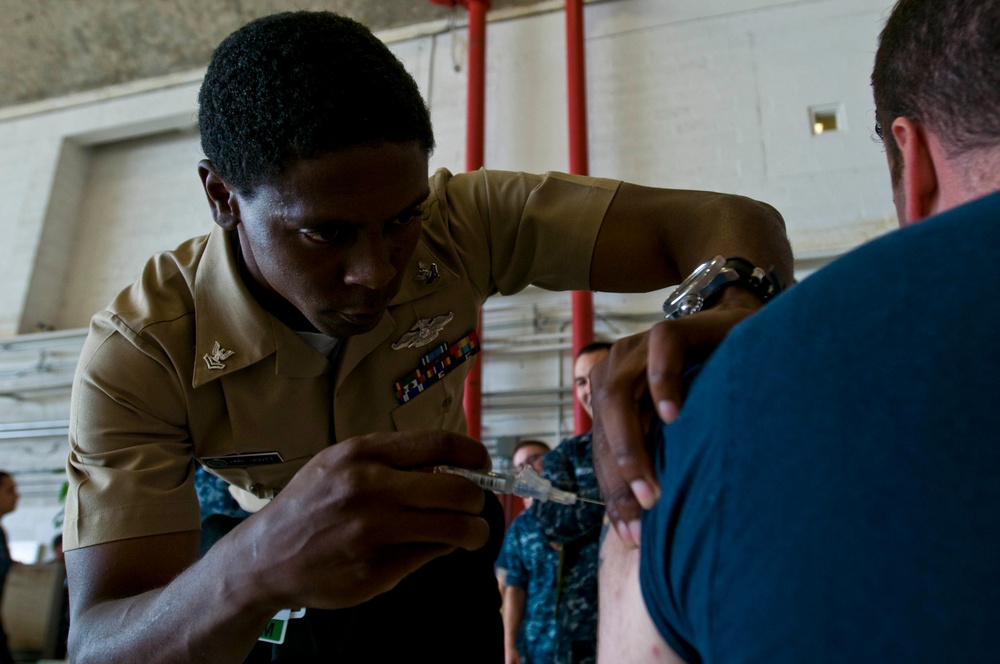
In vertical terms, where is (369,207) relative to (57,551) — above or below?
above

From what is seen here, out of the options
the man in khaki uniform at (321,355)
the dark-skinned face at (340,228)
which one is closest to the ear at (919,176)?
the man in khaki uniform at (321,355)

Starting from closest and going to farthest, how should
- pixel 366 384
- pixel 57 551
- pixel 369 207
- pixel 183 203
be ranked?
pixel 369 207, pixel 366 384, pixel 57 551, pixel 183 203

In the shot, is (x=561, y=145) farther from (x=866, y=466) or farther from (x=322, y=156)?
(x=866, y=466)

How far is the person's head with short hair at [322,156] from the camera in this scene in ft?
3.32

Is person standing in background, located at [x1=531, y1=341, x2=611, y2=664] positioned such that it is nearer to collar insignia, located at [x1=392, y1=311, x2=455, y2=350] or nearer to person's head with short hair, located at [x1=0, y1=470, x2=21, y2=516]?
collar insignia, located at [x1=392, y1=311, x2=455, y2=350]

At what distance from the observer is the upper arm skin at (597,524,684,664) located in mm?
605

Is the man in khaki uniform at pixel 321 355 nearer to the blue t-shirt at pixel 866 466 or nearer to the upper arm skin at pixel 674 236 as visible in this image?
the upper arm skin at pixel 674 236

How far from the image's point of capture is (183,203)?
5043 millimetres

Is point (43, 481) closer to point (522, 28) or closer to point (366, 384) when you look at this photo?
point (522, 28)

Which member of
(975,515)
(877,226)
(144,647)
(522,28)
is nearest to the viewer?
(975,515)

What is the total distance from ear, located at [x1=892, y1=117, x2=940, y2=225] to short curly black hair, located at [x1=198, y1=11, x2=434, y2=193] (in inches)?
24.3

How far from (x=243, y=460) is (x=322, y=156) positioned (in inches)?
20.3

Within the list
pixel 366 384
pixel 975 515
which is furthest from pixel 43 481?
pixel 975 515

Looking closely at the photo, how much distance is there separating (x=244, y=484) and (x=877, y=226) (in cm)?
333
